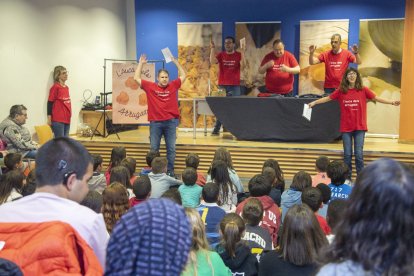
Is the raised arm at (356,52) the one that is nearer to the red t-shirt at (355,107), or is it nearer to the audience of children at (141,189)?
the red t-shirt at (355,107)

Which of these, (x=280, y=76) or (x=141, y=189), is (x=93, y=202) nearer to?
(x=141, y=189)

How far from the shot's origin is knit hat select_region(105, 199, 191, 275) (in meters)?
1.10

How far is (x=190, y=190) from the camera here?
439cm

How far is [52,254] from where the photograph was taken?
4.18 feet

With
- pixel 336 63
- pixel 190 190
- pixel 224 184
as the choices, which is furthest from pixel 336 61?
pixel 190 190

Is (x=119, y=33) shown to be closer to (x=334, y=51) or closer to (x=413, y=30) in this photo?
(x=334, y=51)

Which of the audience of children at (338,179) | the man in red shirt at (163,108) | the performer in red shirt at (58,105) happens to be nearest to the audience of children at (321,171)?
the audience of children at (338,179)

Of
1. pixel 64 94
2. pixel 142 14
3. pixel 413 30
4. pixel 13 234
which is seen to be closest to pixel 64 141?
pixel 13 234

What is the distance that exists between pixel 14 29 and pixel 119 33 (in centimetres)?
310

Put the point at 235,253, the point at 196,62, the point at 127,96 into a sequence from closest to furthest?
the point at 235,253 < the point at 127,96 < the point at 196,62

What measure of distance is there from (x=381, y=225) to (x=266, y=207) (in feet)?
8.75

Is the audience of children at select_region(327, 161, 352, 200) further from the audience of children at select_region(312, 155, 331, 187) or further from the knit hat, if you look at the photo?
the knit hat

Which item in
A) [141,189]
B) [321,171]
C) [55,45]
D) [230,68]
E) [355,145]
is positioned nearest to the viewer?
[141,189]

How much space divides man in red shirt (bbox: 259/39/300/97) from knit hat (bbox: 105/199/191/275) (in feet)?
22.7
